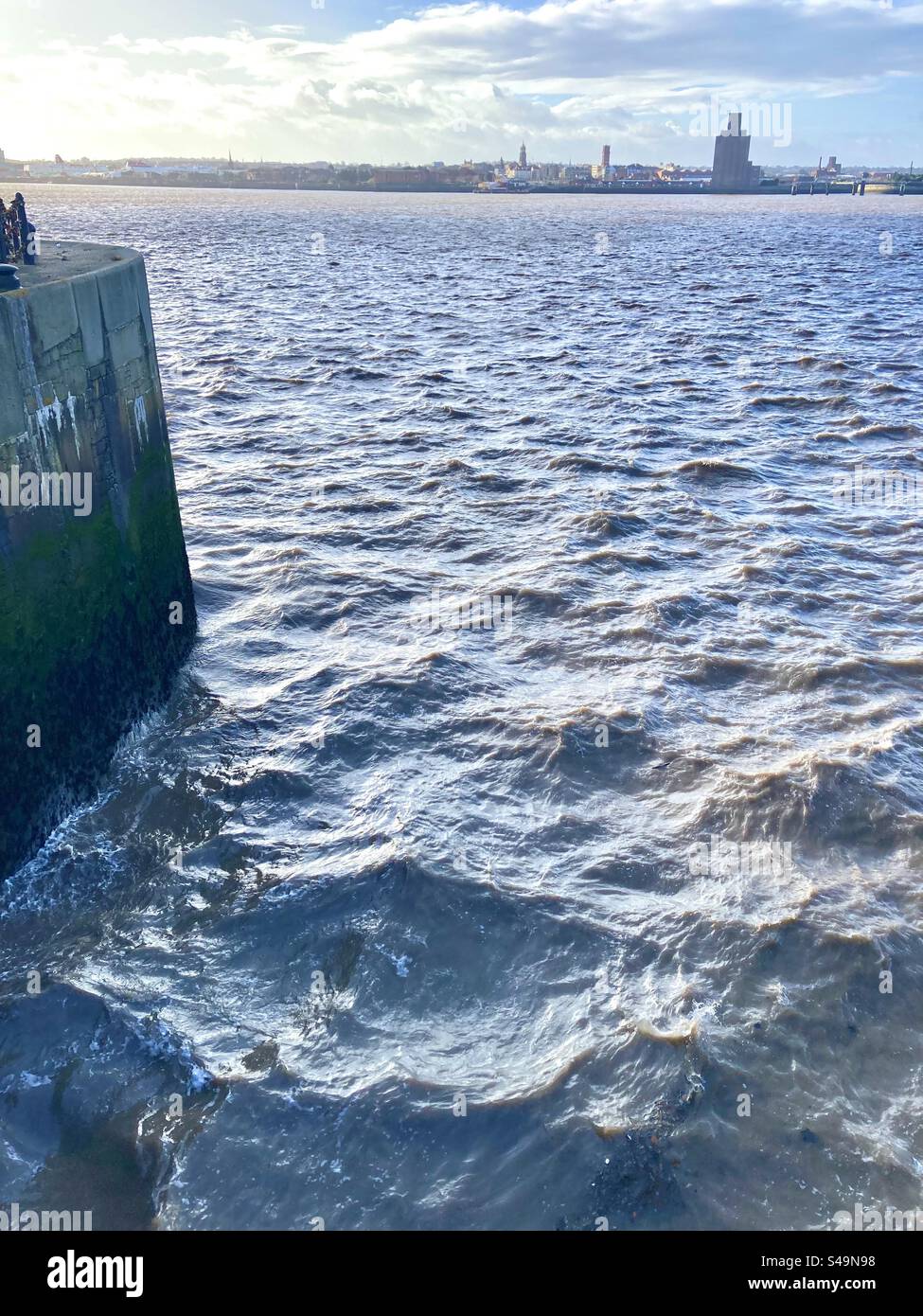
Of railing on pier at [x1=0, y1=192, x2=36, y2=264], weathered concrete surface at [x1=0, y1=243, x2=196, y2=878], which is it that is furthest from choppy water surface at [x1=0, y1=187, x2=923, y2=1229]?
railing on pier at [x1=0, y1=192, x2=36, y2=264]

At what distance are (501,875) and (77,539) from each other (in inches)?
187

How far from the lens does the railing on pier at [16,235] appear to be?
9.80 metres

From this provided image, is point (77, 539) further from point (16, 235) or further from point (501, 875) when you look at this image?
point (501, 875)

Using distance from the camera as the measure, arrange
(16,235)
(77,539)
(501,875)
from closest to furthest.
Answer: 1. (501,875)
2. (77,539)
3. (16,235)

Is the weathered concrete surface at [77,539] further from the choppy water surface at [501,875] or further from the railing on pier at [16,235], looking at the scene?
the choppy water surface at [501,875]

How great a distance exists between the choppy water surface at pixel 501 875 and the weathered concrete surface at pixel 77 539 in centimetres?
59

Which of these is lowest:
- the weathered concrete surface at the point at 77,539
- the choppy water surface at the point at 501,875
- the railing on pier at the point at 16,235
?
the choppy water surface at the point at 501,875

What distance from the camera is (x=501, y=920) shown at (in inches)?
309

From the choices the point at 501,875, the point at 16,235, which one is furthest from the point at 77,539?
the point at 501,875

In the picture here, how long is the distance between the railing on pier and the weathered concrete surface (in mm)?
201

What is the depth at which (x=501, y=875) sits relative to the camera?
27.3 ft

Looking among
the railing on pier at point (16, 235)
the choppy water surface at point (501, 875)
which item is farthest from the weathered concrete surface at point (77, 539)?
the choppy water surface at point (501, 875)

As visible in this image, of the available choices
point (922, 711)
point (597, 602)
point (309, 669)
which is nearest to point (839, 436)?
point (597, 602)

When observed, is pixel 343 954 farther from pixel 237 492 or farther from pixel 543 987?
pixel 237 492
